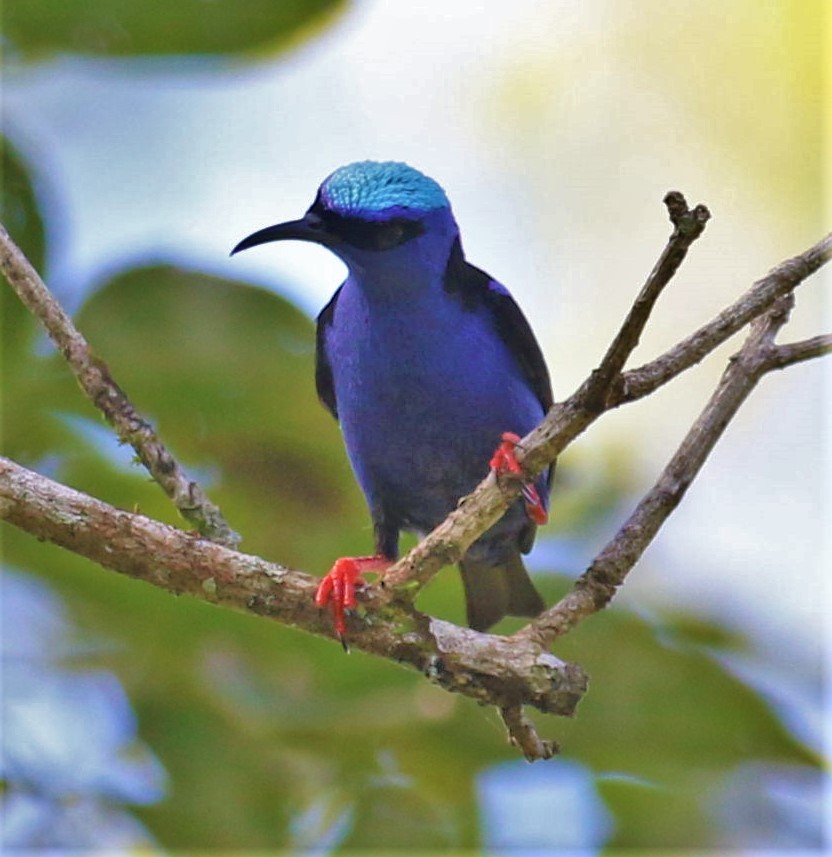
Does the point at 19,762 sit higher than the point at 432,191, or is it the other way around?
the point at 432,191

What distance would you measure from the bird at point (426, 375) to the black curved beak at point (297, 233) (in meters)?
0.02

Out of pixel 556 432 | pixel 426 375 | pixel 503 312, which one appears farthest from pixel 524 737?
pixel 503 312

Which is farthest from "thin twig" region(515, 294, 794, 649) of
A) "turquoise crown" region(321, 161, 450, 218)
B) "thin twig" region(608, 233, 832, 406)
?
"turquoise crown" region(321, 161, 450, 218)

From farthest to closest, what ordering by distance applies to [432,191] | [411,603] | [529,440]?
[432,191] < [411,603] < [529,440]

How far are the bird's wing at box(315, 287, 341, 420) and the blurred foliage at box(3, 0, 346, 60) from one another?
2.31 feet

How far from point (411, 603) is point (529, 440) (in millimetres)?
454

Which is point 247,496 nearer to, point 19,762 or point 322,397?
point 322,397

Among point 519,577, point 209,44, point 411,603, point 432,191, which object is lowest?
point 411,603

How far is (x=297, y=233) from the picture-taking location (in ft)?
11.4

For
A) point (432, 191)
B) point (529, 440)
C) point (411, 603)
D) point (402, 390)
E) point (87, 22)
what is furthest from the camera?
point (87, 22)

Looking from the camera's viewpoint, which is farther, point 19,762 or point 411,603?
point 19,762

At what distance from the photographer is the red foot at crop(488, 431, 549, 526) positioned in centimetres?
274

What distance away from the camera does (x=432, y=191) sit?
3621 millimetres

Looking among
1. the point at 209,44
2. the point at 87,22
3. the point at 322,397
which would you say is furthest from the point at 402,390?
the point at 87,22
